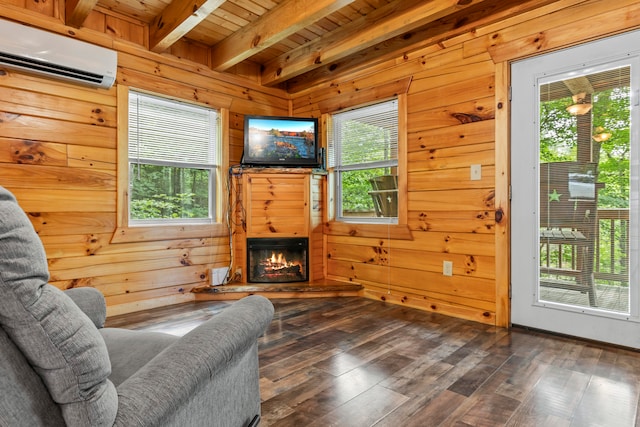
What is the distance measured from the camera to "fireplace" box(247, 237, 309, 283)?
3.91 meters

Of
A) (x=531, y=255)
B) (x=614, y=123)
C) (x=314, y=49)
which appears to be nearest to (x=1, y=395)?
(x=531, y=255)

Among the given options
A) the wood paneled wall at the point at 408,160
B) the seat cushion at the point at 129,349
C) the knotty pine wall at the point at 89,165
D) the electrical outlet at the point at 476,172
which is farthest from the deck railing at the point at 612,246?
the knotty pine wall at the point at 89,165

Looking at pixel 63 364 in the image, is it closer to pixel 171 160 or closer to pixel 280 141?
pixel 171 160

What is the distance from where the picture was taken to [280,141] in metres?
3.99

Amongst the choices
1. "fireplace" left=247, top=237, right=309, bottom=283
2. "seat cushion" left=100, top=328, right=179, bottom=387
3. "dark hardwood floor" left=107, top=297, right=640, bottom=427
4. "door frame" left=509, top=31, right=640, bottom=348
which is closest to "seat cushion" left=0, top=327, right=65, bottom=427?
"seat cushion" left=100, top=328, right=179, bottom=387

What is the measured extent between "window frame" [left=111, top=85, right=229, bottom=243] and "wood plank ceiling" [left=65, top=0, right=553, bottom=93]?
0.64 metres

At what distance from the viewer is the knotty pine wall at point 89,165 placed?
2.77m

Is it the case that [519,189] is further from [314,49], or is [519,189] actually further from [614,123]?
[314,49]

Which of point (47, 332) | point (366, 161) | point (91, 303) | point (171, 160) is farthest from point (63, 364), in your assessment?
point (366, 161)

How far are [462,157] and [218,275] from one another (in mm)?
2697

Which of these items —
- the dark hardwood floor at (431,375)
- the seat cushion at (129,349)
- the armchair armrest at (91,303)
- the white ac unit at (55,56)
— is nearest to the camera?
the seat cushion at (129,349)

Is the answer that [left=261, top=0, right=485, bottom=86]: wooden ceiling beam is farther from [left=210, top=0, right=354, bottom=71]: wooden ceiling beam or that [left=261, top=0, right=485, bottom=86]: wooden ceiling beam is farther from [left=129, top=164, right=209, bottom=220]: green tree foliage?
[left=129, top=164, right=209, bottom=220]: green tree foliage

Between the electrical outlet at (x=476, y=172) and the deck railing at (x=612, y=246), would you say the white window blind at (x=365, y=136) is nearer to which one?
the electrical outlet at (x=476, y=172)

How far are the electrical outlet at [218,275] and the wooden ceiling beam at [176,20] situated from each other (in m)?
2.24
